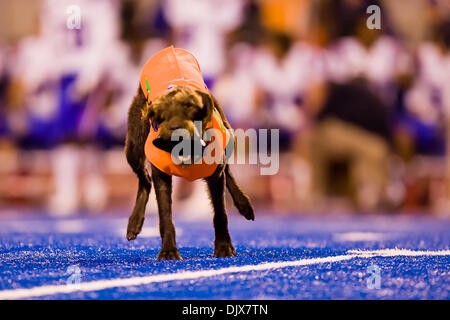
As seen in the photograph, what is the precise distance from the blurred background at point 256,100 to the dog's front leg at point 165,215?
774 cm

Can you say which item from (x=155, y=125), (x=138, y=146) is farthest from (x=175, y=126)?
(x=138, y=146)

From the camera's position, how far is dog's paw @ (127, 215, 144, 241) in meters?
4.25

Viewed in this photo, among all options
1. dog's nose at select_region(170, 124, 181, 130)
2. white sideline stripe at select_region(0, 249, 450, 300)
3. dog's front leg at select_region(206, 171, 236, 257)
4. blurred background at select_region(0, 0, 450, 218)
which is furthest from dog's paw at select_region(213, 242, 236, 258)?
blurred background at select_region(0, 0, 450, 218)

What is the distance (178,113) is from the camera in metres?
3.64

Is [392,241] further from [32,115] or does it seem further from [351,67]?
Answer: [32,115]

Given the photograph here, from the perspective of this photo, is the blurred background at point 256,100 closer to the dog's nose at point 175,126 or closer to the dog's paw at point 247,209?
the dog's paw at point 247,209

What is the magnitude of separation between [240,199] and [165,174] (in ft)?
2.12

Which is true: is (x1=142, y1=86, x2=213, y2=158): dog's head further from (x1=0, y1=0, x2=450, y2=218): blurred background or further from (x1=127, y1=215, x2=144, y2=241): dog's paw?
(x1=0, y1=0, x2=450, y2=218): blurred background

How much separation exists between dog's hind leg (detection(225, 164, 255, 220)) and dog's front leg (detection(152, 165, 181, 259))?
1.83 feet

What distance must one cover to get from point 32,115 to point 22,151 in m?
1.18

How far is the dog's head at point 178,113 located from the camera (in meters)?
3.60

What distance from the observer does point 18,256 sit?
13.5 ft

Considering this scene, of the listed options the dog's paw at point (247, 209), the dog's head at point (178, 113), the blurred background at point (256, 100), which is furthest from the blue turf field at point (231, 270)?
the blurred background at point (256, 100)

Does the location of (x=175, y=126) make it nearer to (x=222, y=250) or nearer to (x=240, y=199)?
(x=222, y=250)
